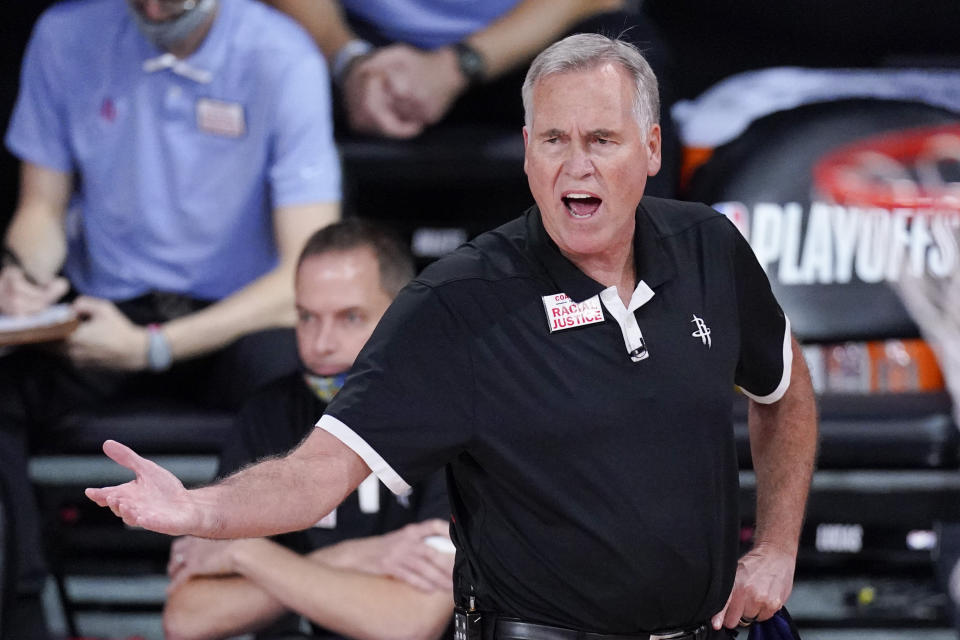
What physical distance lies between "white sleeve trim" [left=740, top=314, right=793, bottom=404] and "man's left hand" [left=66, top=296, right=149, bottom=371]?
7.31ft

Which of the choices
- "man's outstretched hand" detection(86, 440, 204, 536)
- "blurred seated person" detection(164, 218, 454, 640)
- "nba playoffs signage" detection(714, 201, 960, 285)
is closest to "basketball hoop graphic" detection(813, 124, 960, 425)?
"nba playoffs signage" detection(714, 201, 960, 285)

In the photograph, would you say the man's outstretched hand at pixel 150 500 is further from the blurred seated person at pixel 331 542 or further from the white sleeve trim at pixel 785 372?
the blurred seated person at pixel 331 542

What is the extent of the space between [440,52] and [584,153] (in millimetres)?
2306

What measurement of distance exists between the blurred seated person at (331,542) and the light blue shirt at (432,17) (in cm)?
131

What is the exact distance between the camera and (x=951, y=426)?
3.85 meters

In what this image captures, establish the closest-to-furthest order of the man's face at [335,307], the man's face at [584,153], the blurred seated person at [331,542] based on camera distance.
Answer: the man's face at [584,153]
the blurred seated person at [331,542]
the man's face at [335,307]

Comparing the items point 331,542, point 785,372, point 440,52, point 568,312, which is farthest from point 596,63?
point 440,52

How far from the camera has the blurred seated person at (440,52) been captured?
409 cm

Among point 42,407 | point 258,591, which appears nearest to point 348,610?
point 258,591

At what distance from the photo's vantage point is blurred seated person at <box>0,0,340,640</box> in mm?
3889

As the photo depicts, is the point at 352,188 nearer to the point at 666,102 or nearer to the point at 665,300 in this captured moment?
the point at 666,102

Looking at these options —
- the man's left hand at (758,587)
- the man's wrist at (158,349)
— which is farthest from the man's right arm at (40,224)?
the man's left hand at (758,587)

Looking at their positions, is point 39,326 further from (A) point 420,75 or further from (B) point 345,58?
(A) point 420,75

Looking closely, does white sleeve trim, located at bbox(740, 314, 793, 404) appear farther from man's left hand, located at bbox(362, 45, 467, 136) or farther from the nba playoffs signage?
man's left hand, located at bbox(362, 45, 467, 136)
